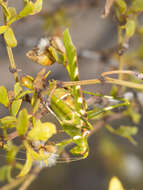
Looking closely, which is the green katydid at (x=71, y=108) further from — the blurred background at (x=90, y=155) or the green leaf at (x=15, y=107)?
the blurred background at (x=90, y=155)

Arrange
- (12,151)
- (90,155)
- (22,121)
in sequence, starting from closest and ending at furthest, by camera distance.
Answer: (22,121), (12,151), (90,155)

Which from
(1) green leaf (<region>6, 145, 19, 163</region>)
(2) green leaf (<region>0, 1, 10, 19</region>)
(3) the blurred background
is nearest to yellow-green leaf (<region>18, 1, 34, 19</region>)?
(2) green leaf (<region>0, 1, 10, 19</region>)

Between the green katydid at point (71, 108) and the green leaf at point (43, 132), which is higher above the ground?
the green katydid at point (71, 108)

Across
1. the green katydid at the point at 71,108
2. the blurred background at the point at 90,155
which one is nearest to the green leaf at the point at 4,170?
the green katydid at the point at 71,108

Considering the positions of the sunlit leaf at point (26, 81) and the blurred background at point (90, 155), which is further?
the blurred background at point (90, 155)

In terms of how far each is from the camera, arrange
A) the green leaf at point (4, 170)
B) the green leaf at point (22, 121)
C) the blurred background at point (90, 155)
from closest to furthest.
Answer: the green leaf at point (22, 121), the green leaf at point (4, 170), the blurred background at point (90, 155)

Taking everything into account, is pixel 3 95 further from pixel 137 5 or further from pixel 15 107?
pixel 137 5

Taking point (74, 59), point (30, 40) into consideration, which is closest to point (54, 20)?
point (30, 40)

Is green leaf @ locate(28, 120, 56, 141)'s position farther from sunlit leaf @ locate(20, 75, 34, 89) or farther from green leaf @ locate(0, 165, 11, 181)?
green leaf @ locate(0, 165, 11, 181)

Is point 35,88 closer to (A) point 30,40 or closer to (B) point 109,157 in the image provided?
(A) point 30,40

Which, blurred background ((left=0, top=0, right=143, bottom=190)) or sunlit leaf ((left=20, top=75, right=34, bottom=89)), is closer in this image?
sunlit leaf ((left=20, top=75, right=34, bottom=89))

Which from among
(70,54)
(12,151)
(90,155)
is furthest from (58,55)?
(90,155)
